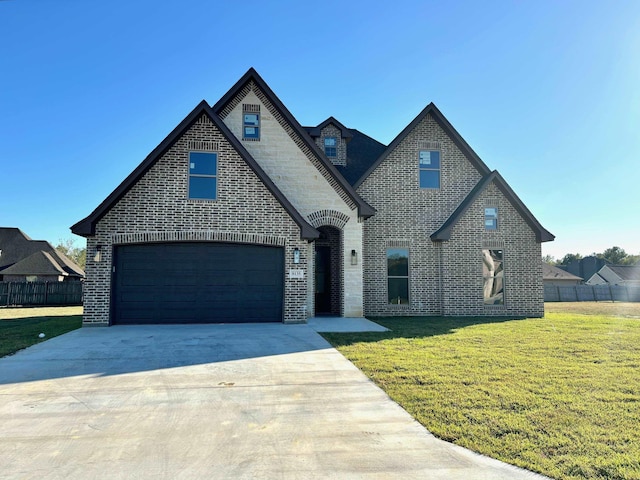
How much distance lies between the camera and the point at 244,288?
1259cm

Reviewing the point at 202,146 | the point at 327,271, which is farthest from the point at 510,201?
the point at 202,146

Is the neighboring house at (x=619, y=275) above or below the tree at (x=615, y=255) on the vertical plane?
below

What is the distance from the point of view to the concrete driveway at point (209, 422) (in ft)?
11.4

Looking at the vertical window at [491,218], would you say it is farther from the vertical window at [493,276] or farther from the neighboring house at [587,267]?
the neighboring house at [587,267]

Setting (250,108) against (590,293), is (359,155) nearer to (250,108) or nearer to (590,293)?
(250,108)

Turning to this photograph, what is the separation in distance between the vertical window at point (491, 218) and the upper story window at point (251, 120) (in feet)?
30.6

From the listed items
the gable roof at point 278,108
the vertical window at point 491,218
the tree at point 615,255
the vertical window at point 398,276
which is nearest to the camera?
the gable roof at point 278,108

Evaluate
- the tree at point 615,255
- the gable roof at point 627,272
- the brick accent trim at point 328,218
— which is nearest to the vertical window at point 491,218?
the brick accent trim at point 328,218

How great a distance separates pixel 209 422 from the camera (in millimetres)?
4484

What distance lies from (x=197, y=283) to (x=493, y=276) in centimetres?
1111

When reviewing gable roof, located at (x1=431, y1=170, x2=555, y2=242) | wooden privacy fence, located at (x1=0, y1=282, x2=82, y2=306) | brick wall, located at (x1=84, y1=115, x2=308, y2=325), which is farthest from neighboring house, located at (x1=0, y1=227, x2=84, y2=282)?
gable roof, located at (x1=431, y1=170, x2=555, y2=242)

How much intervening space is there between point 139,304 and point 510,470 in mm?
11143

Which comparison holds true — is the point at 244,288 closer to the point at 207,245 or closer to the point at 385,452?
the point at 207,245

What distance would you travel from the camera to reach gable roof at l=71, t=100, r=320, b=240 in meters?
11.7
